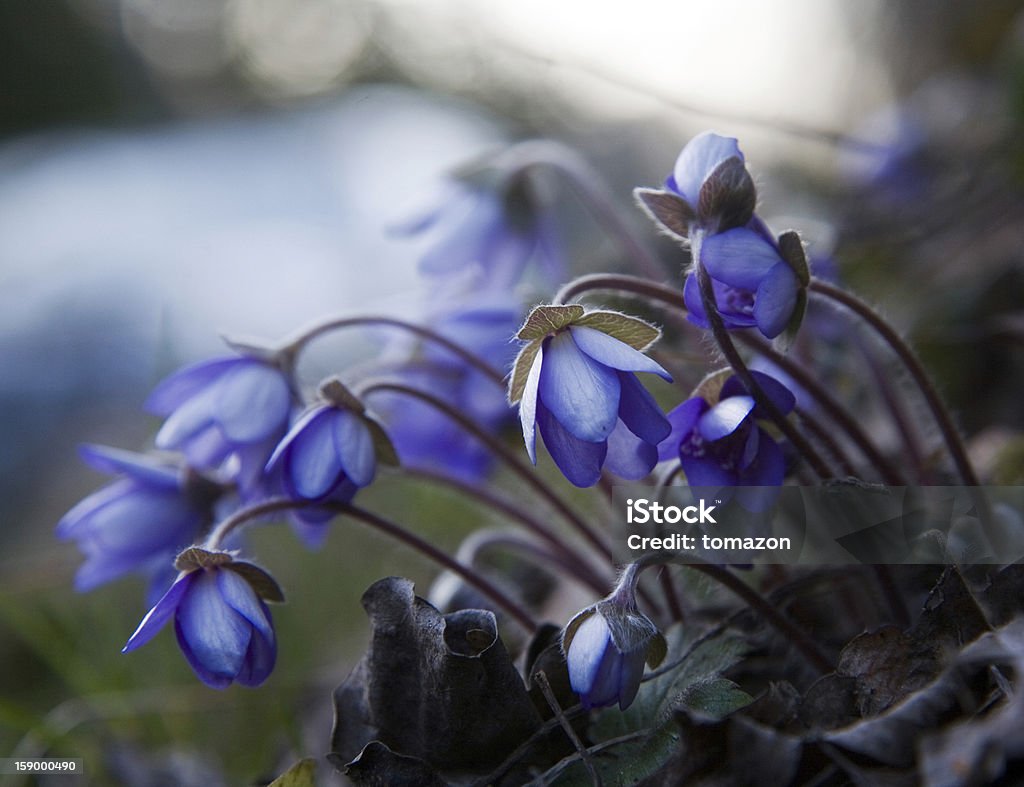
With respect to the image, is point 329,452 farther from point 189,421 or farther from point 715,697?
point 715,697

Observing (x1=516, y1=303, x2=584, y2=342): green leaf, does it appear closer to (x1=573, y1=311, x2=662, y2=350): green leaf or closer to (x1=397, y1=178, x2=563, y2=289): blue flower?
(x1=573, y1=311, x2=662, y2=350): green leaf

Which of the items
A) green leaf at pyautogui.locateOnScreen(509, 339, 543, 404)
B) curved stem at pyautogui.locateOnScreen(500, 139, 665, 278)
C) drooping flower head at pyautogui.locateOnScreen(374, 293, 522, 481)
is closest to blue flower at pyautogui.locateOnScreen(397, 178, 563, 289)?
curved stem at pyautogui.locateOnScreen(500, 139, 665, 278)

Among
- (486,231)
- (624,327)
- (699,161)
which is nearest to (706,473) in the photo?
(624,327)

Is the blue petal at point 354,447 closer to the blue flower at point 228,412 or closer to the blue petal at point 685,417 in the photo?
the blue flower at point 228,412

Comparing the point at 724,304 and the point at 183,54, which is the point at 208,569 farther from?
the point at 183,54

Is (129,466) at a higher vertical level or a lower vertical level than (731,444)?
lower

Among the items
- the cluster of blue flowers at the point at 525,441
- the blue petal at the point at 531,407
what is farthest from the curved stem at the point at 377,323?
the blue petal at the point at 531,407

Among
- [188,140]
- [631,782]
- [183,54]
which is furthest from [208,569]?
[183,54]
